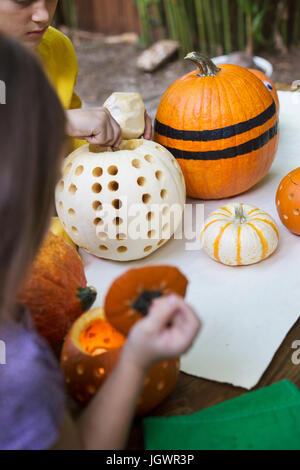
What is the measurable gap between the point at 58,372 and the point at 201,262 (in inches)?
17.1

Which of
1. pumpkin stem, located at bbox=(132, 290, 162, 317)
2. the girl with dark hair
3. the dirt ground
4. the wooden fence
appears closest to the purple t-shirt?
the girl with dark hair

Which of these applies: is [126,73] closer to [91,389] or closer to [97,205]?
[97,205]

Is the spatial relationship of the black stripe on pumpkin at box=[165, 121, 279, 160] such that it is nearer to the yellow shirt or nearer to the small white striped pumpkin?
the small white striped pumpkin

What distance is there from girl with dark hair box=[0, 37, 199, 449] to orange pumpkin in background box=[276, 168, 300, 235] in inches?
18.1

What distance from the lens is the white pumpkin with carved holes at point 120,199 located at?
0.85 m

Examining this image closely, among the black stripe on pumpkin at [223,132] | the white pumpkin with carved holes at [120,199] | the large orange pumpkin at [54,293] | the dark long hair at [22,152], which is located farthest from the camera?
the black stripe on pumpkin at [223,132]

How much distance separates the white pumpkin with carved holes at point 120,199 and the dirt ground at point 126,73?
1.92 meters

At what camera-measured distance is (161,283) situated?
22.1 inches

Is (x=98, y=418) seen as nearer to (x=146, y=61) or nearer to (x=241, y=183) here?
(x=241, y=183)

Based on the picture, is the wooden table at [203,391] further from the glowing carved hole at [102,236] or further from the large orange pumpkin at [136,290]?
the glowing carved hole at [102,236]

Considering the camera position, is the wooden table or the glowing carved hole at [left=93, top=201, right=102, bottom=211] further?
the glowing carved hole at [left=93, top=201, right=102, bottom=211]

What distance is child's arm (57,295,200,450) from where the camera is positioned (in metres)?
0.50

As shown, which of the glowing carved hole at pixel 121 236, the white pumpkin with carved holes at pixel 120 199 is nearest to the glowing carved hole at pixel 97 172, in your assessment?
the white pumpkin with carved holes at pixel 120 199

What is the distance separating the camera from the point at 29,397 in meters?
0.50
